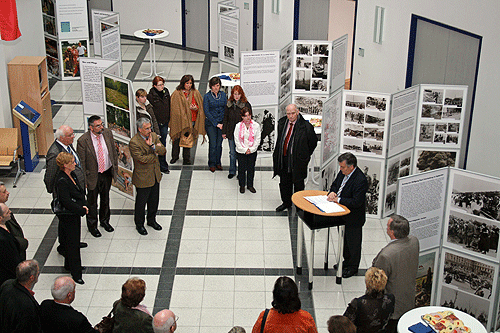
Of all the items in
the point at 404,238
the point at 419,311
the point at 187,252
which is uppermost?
the point at 404,238

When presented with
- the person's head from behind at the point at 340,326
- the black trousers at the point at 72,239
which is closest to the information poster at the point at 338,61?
the black trousers at the point at 72,239

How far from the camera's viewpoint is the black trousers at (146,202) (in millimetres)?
8219

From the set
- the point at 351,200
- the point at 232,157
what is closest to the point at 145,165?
the point at 232,157

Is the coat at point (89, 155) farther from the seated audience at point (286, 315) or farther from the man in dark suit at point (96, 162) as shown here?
the seated audience at point (286, 315)

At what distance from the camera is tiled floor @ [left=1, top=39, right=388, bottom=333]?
23.3 feet

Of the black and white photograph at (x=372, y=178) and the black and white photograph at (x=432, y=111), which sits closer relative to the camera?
the black and white photograph at (x=432, y=111)

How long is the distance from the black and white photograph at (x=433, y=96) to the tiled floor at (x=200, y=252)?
199 cm

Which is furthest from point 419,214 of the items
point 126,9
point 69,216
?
point 126,9

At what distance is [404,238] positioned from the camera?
19.6 ft

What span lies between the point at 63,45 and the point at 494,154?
11.2 m

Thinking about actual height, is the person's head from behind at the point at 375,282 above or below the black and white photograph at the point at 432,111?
below

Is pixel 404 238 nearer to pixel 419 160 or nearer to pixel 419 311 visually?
pixel 419 311

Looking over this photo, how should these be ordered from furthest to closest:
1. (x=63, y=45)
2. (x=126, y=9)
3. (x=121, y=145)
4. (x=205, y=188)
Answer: (x=126, y=9)
(x=63, y=45)
(x=205, y=188)
(x=121, y=145)

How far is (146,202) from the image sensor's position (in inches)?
330
